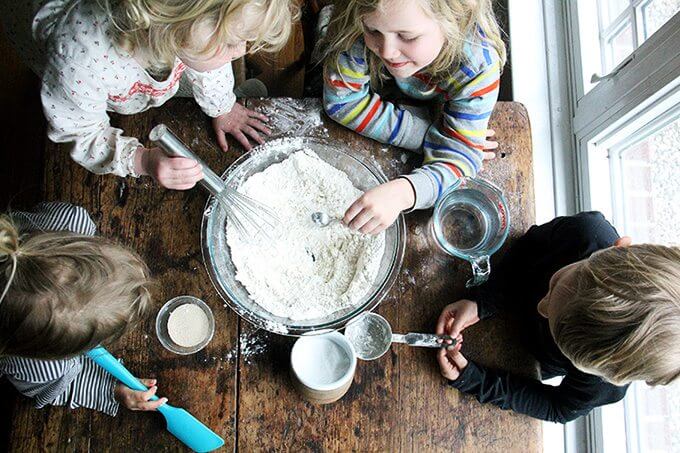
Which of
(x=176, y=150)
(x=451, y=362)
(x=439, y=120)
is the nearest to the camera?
(x=176, y=150)

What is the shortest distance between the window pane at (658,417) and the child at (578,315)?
0.17 meters

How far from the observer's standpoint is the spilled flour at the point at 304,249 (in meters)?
0.97

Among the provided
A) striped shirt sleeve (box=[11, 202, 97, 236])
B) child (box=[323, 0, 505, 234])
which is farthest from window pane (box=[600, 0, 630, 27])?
striped shirt sleeve (box=[11, 202, 97, 236])

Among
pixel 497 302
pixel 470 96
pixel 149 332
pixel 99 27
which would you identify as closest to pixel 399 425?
pixel 497 302

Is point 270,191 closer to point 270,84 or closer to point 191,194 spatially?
point 191,194

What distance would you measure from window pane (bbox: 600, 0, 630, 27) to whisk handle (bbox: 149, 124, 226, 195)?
99 centimetres

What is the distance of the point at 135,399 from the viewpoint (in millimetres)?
903

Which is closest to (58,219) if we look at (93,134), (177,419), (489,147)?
(93,134)

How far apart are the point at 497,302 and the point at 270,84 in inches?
40.4

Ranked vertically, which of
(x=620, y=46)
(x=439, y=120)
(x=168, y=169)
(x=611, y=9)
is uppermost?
(x=611, y=9)

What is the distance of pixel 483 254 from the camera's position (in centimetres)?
100

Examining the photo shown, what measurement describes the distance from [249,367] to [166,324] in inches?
6.4

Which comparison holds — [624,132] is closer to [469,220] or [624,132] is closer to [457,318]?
[469,220]

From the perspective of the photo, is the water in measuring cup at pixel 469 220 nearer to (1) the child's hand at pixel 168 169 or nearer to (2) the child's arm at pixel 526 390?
(2) the child's arm at pixel 526 390
